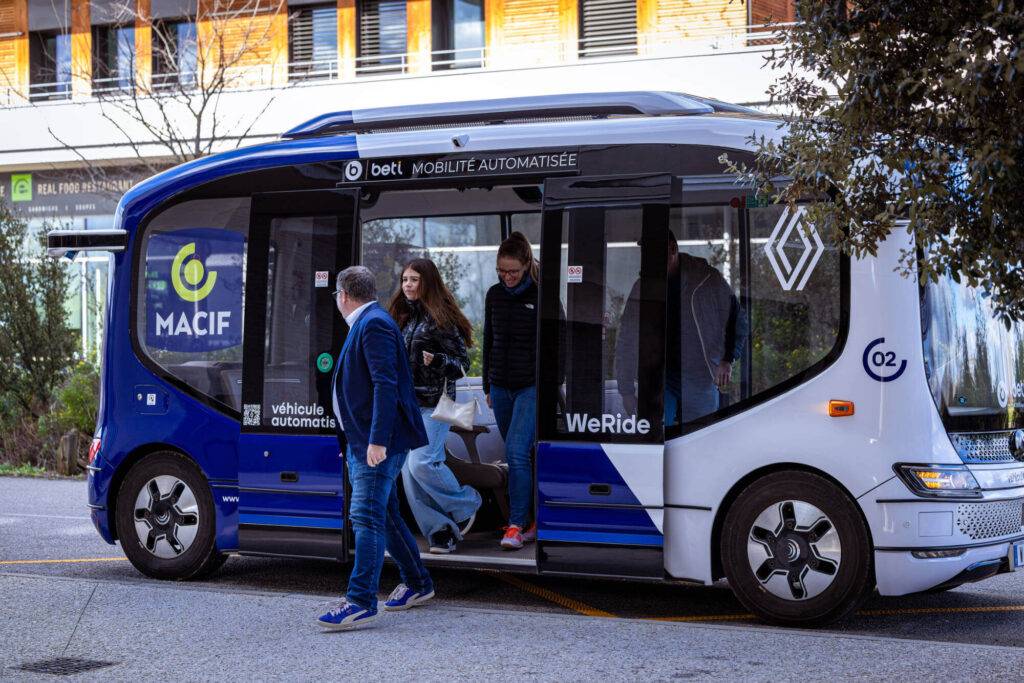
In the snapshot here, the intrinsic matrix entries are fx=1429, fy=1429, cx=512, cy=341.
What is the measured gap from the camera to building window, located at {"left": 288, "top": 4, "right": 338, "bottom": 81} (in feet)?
86.5

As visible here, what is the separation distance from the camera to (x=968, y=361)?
757cm

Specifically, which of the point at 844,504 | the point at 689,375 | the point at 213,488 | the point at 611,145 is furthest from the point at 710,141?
the point at 213,488

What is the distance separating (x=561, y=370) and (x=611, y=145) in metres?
1.30

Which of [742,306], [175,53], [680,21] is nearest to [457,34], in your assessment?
[680,21]

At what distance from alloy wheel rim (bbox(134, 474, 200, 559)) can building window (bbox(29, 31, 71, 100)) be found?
68.3 feet

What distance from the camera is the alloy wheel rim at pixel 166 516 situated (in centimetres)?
912

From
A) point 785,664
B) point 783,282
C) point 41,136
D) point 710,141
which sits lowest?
point 785,664

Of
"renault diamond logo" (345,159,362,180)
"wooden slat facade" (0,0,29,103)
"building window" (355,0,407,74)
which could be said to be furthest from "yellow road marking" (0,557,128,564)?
"wooden slat facade" (0,0,29,103)

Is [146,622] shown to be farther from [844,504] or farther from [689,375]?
[844,504]

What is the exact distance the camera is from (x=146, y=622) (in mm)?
7363

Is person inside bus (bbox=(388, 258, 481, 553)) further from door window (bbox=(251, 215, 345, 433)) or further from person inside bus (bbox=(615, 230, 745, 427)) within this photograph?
person inside bus (bbox=(615, 230, 745, 427))

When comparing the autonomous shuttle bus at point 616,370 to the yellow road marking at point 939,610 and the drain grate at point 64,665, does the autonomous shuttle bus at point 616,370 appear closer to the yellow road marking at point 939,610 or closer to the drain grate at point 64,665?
the yellow road marking at point 939,610

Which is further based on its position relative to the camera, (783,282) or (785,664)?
(783,282)

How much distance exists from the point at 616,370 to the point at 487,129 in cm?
174
